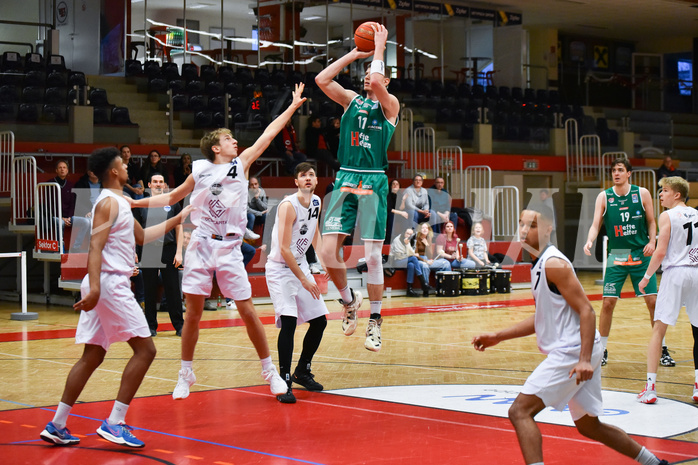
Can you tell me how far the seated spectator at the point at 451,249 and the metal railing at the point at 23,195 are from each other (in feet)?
24.5

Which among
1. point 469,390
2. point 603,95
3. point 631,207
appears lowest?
point 469,390

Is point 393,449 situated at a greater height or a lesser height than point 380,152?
lesser

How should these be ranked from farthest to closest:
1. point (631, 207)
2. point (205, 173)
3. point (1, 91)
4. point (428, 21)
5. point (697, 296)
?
1. point (428, 21)
2. point (1, 91)
3. point (631, 207)
4. point (697, 296)
5. point (205, 173)

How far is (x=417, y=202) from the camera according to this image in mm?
16422

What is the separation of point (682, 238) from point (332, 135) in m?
10.7

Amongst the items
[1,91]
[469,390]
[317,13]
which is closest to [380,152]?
[469,390]

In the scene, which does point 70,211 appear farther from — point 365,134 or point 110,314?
point 110,314

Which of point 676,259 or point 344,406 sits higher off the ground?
point 676,259

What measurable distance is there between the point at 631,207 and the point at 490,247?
990 centimetres

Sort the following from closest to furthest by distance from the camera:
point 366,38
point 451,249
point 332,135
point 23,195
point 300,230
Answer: point 366,38, point 300,230, point 23,195, point 451,249, point 332,135

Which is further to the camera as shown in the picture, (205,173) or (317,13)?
(317,13)

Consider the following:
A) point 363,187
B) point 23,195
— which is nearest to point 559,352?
point 363,187

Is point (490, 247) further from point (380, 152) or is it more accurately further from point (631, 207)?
point (380, 152)

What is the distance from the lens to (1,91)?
15.7 meters
